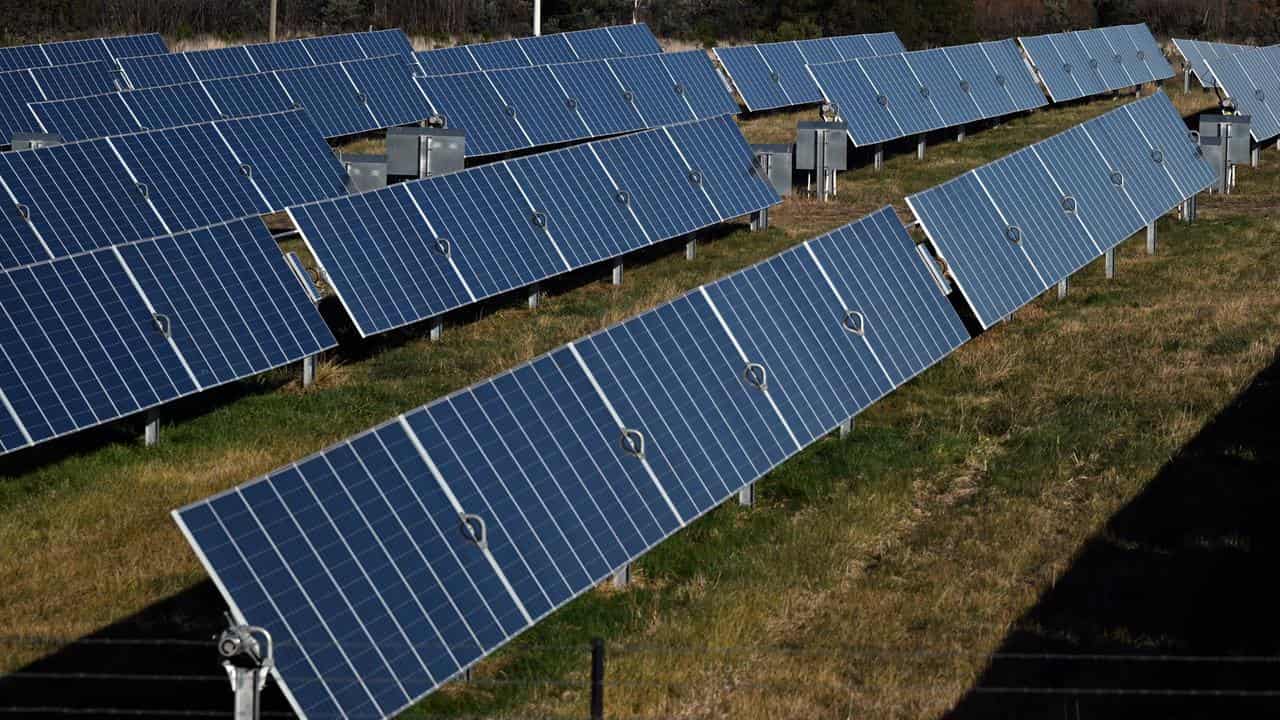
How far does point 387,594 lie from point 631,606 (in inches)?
122

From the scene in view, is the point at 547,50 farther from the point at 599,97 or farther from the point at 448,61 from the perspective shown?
the point at 599,97

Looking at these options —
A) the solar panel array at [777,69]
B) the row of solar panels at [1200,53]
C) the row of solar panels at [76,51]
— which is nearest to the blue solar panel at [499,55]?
the solar panel array at [777,69]

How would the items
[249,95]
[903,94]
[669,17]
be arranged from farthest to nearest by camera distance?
1. [669,17]
2. [903,94]
3. [249,95]

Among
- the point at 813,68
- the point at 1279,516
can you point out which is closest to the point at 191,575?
the point at 1279,516

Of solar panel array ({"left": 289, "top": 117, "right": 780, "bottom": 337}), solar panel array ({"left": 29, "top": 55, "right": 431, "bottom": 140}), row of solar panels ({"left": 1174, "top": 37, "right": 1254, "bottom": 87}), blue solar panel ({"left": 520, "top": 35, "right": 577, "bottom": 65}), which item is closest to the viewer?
solar panel array ({"left": 289, "top": 117, "right": 780, "bottom": 337})

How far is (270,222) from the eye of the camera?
34.9m

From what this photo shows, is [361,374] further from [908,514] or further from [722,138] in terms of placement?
[722,138]

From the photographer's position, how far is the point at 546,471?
1451 cm

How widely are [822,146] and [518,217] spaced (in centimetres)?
1146

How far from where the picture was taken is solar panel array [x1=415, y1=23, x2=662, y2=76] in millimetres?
47406

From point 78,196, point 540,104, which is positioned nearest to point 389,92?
point 540,104

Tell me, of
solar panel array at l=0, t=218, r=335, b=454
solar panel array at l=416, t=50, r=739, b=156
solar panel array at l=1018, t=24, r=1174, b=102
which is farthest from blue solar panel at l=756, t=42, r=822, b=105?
solar panel array at l=0, t=218, r=335, b=454

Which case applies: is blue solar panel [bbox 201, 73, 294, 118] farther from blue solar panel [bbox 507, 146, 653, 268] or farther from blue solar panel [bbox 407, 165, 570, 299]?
blue solar panel [bbox 407, 165, 570, 299]

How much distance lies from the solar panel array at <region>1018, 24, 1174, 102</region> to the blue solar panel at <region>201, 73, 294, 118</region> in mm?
19431
